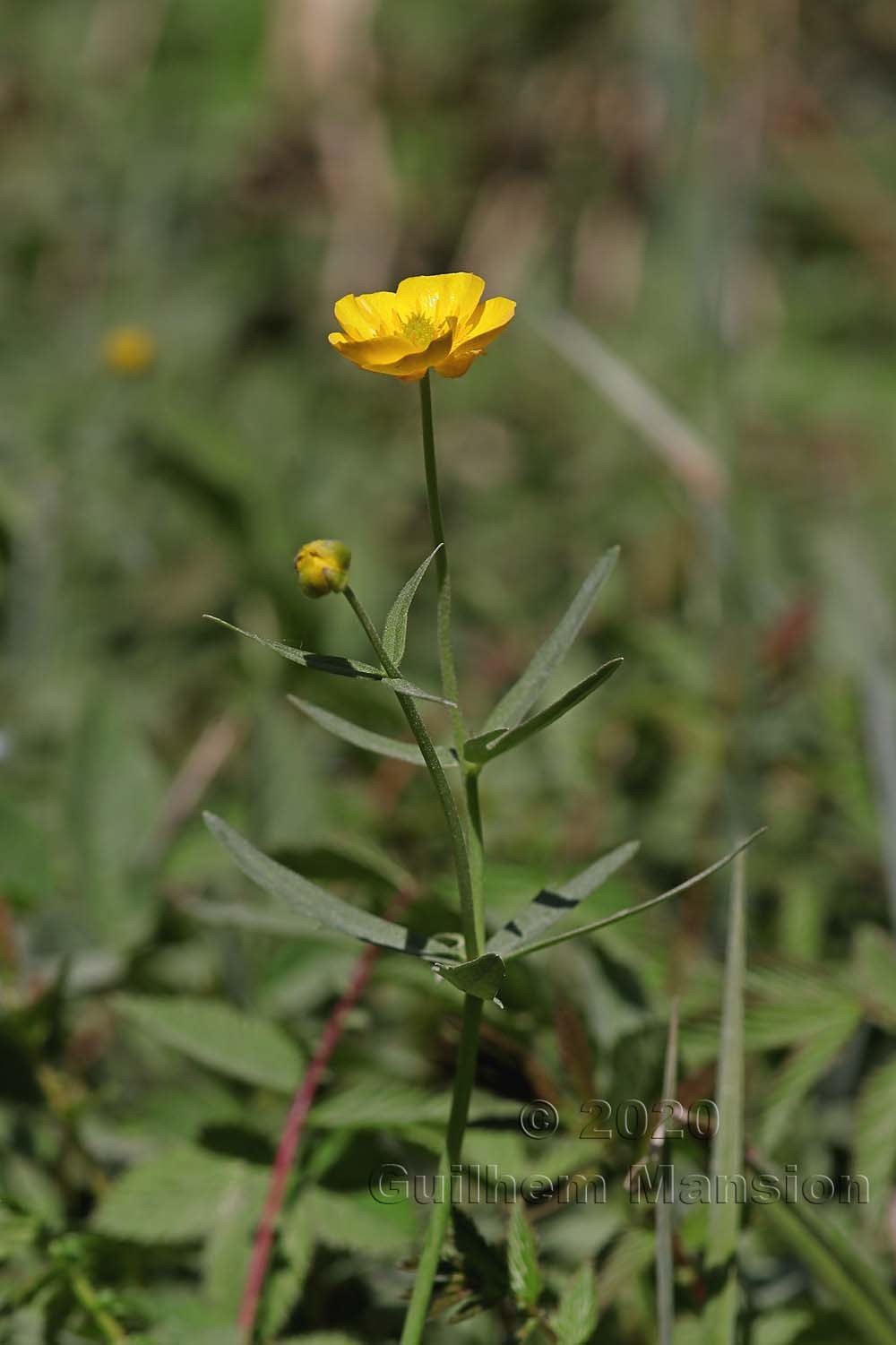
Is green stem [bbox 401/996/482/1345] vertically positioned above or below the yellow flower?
below

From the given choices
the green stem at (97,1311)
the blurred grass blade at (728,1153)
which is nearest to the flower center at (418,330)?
the blurred grass blade at (728,1153)

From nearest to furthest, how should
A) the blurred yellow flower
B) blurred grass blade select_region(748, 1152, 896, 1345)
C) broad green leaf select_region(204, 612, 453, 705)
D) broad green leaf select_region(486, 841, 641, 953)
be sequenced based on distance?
broad green leaf select_region(204, 612, 453, 705) < broad green leaf select_region(486, 841, 641, 953) < blurred grass blade select_region(748, 1152, 896, 1345) < the blurred yellow flower

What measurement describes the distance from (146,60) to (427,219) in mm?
902

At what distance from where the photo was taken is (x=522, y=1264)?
2.54 feet

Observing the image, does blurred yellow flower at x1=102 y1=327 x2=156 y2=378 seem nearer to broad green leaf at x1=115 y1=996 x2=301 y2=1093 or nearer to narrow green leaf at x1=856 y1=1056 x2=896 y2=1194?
broad green leaf at x1=115 y1=996 x2=301 y2=1093

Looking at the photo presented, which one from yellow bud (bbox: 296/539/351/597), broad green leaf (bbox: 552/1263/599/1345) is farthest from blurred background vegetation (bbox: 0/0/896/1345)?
yellow bud (bbox: 296/539/351/597)

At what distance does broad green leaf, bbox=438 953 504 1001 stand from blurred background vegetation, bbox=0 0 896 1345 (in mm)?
233

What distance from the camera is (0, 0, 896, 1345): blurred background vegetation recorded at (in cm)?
98

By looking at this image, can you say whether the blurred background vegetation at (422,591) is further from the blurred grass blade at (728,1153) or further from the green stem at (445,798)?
the green stem at (445,798)

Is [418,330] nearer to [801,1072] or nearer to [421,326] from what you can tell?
[421,326]

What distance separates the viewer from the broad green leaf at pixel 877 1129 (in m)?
0.93

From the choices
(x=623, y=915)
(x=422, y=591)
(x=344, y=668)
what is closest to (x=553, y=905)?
(x=623, y=915)

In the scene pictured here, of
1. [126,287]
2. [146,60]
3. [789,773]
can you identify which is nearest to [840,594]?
[789,773]

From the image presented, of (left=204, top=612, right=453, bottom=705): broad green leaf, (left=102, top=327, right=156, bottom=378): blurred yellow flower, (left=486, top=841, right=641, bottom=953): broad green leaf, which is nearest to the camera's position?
(left=204, top=612, right=453, bottom=705): broad green leaf
